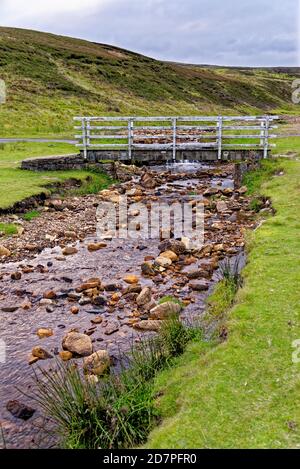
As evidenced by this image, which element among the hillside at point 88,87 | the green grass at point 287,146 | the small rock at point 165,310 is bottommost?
the small rock at point 165,310

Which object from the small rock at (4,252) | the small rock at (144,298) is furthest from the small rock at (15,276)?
the small rock at (144,298)

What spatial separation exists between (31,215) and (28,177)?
507 centimetres

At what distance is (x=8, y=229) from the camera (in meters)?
16.0

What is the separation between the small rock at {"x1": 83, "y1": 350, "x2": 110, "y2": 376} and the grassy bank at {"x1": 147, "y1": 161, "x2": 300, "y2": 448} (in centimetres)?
122

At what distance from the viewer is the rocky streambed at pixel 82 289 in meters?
8.51

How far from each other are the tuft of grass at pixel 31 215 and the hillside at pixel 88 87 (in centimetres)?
2460

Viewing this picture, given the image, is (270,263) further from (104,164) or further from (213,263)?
(104,164)

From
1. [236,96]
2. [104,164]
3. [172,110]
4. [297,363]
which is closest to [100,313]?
[297,363]

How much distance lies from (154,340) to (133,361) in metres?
0.59

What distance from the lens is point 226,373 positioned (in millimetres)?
7020

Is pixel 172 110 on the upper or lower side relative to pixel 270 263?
upper

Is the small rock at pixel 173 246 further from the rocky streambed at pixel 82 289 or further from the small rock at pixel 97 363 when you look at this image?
the small rock at pixel 97 363

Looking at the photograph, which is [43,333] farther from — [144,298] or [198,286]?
[198,286]

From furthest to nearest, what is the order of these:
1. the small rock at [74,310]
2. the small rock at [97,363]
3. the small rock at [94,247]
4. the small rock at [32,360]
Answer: the small rock at [94,247] < the small rock at [74,310] < the small rock at [32,360] < the small rock at [97,363]
